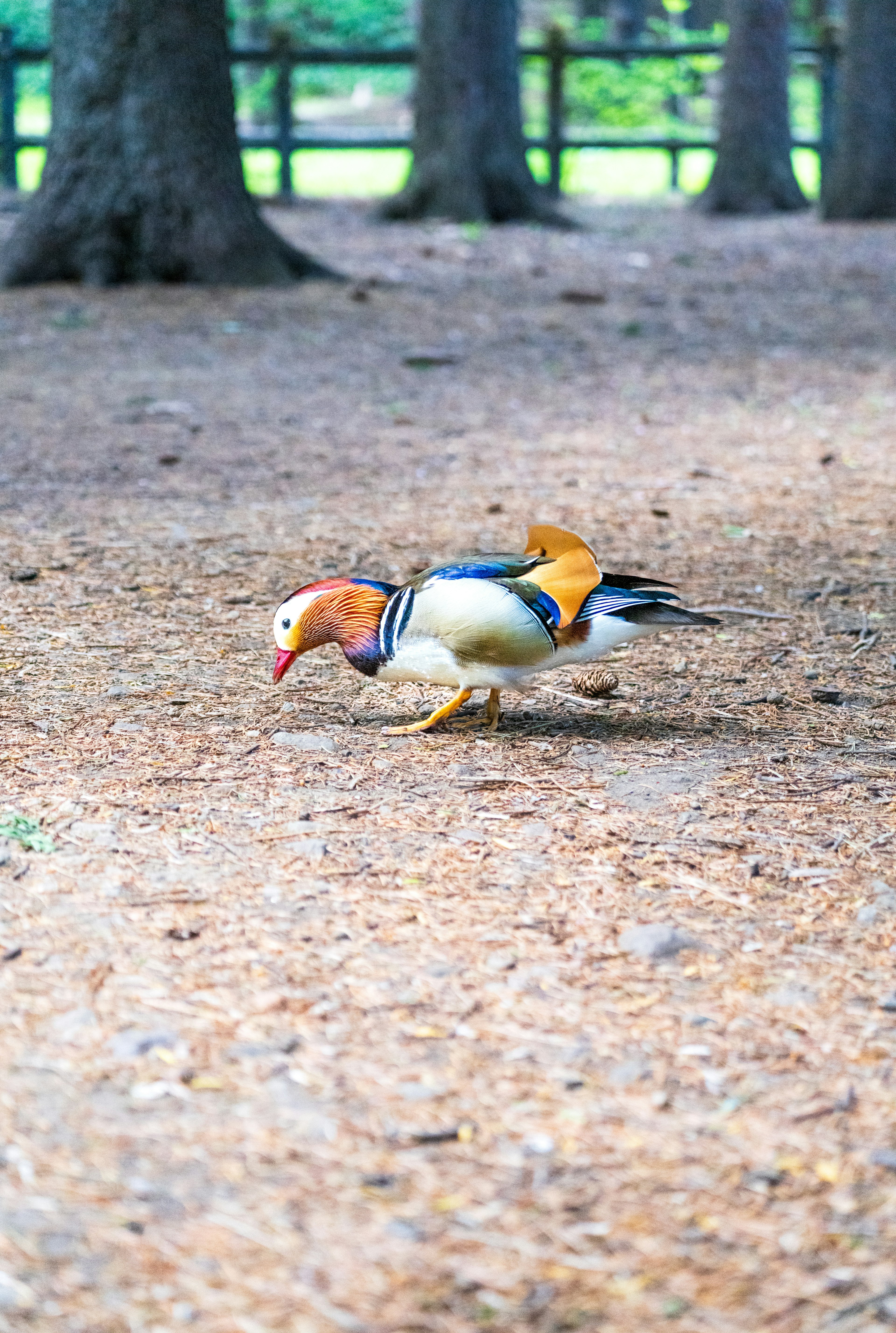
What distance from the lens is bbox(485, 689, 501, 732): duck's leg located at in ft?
11.4

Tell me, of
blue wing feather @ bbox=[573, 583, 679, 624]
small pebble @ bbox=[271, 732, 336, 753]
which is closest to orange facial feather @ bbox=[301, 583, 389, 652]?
small pebble @ bbox=[271, 732, 336, 753]

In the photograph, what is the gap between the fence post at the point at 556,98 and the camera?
1803 cm

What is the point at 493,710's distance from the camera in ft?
11.5

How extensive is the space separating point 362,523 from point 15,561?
4.30 feet

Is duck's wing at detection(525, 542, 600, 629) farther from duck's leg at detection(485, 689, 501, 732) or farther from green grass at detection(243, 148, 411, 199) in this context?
green grass at detection(243, 148, 411, 199)

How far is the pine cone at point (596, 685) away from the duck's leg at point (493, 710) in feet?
1.03

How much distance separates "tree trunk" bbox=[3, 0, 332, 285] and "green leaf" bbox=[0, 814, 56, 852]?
807 cm

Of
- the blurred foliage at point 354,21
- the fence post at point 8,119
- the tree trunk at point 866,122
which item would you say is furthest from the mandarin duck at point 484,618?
the blurred foliage at point 354,21

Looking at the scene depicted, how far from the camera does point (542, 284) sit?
11711 mm

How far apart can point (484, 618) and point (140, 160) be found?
789 centimetres

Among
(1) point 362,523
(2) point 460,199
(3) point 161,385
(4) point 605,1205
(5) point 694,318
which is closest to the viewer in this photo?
(4) point 605,1205

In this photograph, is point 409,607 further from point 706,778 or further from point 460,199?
point 460,199

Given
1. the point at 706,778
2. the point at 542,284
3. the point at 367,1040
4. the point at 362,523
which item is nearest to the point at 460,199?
the point at 542,284

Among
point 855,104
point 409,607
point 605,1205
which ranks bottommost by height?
point 605,1205
